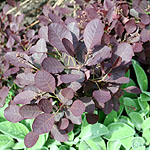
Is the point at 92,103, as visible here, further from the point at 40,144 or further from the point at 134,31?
the point at 134,31

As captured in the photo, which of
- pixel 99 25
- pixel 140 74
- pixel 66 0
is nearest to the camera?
pixel 99 25

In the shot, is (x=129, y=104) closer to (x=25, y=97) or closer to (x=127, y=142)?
(x=127, y=142)

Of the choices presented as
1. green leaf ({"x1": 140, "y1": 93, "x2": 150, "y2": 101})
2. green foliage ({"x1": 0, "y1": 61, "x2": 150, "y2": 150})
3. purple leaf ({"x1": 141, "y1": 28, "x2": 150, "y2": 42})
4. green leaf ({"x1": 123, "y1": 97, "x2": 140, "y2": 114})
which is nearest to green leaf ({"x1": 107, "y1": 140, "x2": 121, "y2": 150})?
green foliage ({"x1": 0, "y1": 61, "x2": 150, "y2": 150})

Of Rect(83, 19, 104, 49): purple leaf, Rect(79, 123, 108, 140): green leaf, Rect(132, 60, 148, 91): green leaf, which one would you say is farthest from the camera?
Rect(132, 60, 148, 91): green leaf

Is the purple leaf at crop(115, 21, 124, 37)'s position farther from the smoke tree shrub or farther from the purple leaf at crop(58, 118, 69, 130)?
the purple leaf at crop(58, 118, 69, 130)

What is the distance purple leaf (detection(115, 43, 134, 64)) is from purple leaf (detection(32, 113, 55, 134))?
1.49 feet

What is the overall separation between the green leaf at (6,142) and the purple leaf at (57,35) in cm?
72

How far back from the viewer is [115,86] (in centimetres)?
110

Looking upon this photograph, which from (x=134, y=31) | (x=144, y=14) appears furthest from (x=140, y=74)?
(x=144, y=14)

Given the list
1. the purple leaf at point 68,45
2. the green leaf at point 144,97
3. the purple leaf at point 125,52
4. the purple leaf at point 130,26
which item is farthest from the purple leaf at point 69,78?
the green leaf at point 144,97

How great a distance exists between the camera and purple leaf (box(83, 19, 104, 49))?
96 cm

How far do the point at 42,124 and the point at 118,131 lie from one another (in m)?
0.58

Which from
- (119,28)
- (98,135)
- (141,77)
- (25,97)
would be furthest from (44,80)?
(141,77)

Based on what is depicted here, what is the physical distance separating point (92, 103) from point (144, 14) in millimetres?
661
